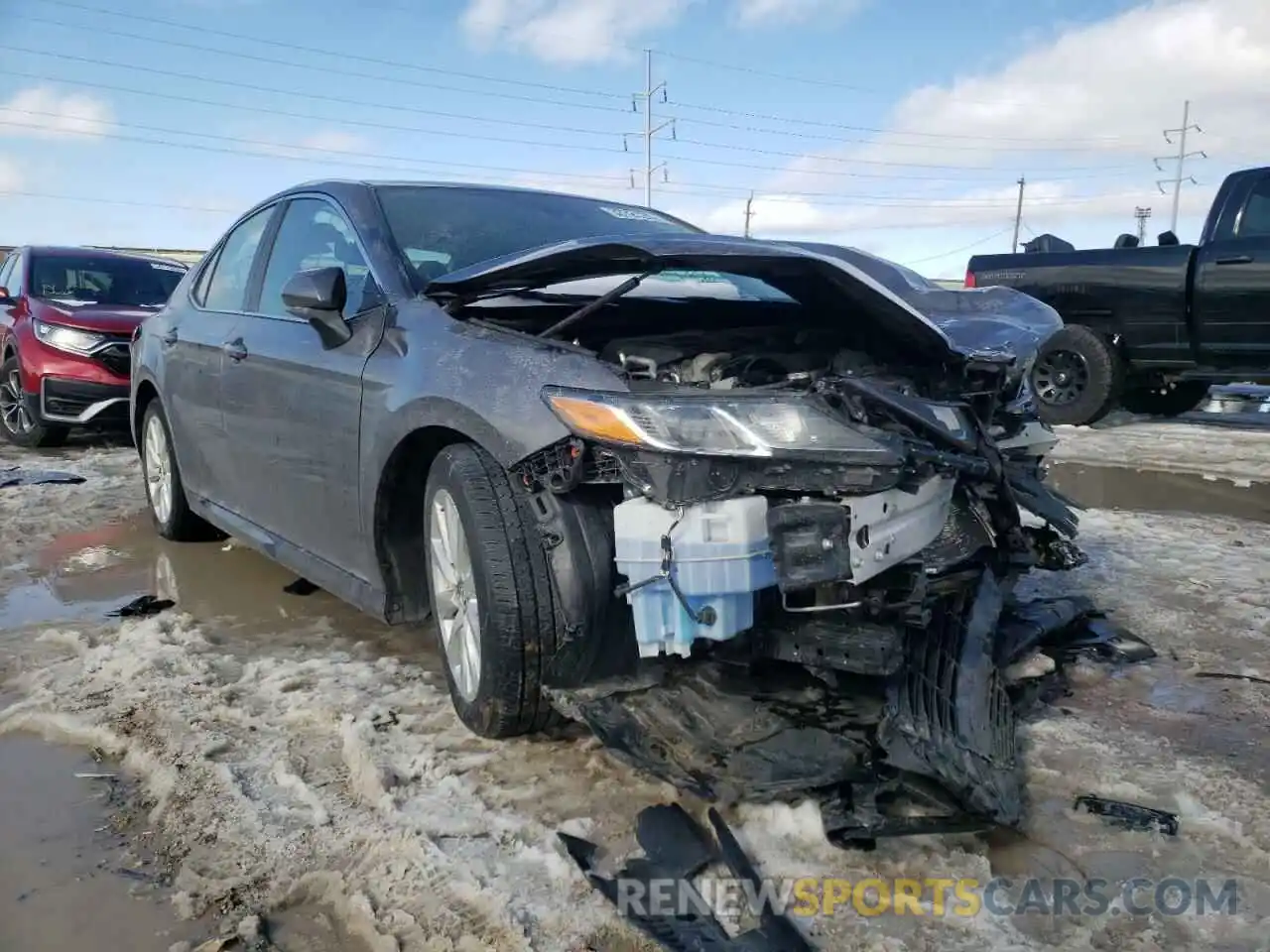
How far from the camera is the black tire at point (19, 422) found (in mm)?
8328

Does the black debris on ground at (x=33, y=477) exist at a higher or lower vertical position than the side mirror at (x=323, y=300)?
lower

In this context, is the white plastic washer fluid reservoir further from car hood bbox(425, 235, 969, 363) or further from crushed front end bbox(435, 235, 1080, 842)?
car hood bbox(425, 235, 969, 363)

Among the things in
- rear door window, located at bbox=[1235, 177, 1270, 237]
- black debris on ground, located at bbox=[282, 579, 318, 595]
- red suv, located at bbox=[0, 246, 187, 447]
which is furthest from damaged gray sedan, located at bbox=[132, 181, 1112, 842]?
rear door window, located at bbox=[1235, 177, 1270, 237]

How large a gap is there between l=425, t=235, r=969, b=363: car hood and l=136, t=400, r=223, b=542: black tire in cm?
269

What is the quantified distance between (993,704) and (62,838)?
2.30 metres

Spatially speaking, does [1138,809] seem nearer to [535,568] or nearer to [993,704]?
[993,704]

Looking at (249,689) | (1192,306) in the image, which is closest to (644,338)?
(249,689)

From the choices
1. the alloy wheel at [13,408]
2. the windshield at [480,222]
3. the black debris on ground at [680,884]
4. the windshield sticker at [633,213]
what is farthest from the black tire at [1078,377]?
the alloy wheel at [13,408]

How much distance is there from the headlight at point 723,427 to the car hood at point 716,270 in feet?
1.43

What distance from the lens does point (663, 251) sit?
251cm

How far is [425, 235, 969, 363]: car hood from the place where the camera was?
8.41 feet

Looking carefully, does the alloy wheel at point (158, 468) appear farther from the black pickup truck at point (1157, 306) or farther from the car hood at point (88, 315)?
the black pickup truck at point (1157, 306)

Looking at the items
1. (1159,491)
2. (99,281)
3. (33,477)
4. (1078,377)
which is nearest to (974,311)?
(1159,491)

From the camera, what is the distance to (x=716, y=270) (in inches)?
105
